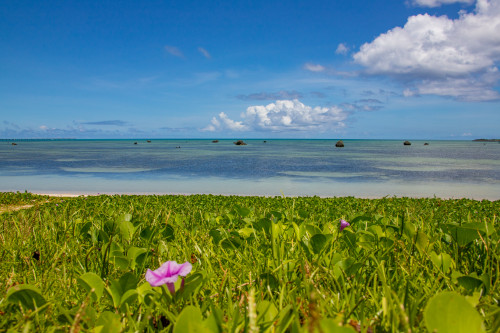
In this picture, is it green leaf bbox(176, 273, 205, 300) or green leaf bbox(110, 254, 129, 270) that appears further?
green leaf bbox(110, 254, 129, 270)

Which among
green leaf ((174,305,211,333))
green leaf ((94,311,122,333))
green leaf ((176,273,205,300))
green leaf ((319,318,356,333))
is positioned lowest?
green leaf ((94,311,122,333))

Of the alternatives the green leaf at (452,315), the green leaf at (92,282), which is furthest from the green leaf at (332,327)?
the green leaf at (92,282)

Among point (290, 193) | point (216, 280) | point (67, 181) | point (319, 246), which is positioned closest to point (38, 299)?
point (216, 280)

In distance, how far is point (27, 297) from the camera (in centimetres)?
114

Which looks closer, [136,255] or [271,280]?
[271,280]

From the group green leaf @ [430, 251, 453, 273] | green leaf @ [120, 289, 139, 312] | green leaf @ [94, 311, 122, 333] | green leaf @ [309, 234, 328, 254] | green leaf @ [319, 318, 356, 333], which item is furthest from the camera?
green leaf @ [309, 234, 328, 254]

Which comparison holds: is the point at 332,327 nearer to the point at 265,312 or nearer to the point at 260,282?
the point at 265,312

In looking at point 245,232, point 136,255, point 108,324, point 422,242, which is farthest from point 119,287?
point 422,242

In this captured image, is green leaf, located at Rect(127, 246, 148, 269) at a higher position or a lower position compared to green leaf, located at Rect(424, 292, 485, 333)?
lower

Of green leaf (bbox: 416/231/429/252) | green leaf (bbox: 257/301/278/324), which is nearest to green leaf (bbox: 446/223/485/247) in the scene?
green leaf (bbox: 416/231/429/252)

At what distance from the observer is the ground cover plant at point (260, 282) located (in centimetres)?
97

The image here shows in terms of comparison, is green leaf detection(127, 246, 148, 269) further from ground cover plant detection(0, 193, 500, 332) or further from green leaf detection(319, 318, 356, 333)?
green leaf detection(319, 318, 356, 333)

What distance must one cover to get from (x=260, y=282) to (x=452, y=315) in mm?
867

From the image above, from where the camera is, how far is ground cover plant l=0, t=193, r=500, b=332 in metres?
0.97
